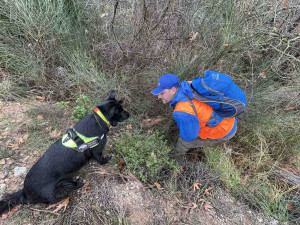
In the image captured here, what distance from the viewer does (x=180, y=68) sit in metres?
3.37

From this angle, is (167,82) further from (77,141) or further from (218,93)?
(77,141)

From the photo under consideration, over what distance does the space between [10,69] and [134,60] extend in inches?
121

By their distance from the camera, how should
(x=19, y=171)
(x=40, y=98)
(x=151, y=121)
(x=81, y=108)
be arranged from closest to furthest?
(x=19, y=171) → (x=81, y=108) → (x=151, y=121) → (x=40, y=98)

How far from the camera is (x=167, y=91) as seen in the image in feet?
7.93

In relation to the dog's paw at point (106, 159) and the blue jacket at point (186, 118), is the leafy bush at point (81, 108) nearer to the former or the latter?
the dog's paw at point (106, 159)

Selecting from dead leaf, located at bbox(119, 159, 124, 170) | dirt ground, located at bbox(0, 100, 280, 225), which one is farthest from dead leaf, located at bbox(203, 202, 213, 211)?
dead leaf, located at bbox(119, 159, 124, 170)

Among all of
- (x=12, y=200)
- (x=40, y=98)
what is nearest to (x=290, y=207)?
(x=12, y=200)

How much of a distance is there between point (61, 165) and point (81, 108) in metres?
1.36

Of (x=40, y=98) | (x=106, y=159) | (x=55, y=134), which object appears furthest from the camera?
(x=40, y=98)

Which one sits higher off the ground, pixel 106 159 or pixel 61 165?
pixel 61 165

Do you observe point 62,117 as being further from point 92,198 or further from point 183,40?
point 183,40

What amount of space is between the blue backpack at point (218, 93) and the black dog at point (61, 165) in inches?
50.8

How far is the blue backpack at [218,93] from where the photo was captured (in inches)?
87.0

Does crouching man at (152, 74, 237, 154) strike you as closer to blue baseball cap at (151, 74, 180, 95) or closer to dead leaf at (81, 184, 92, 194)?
blue baseball cap at (151, 74, 180, 95)
